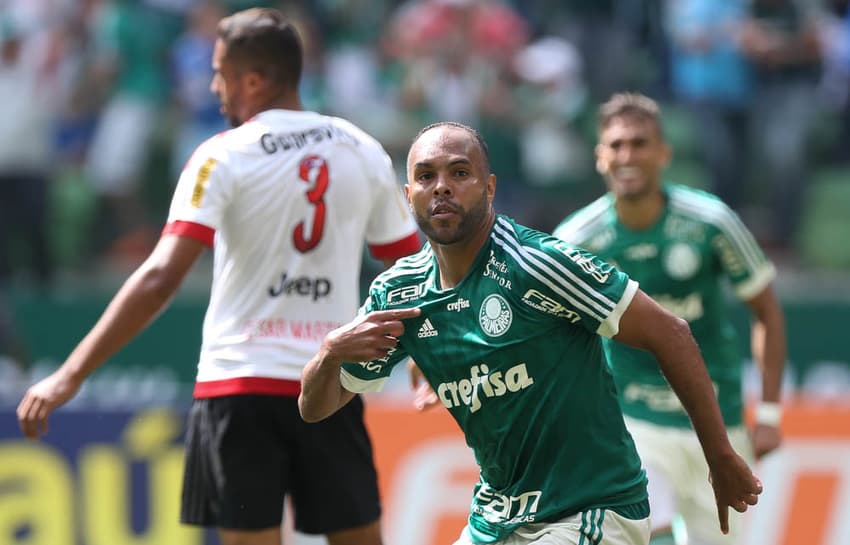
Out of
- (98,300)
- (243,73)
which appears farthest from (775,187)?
(243,73)

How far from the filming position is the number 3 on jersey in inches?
222

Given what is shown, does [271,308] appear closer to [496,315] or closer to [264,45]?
[264,45]

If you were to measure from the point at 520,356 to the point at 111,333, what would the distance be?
1.52 meters

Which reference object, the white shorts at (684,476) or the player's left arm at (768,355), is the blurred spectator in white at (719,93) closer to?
the player's left arm at (768,355)

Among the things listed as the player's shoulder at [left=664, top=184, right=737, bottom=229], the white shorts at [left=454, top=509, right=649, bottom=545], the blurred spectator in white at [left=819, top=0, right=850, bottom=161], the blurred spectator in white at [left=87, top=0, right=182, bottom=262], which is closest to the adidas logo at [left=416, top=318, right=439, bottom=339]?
the white shorts at [left=454, top=509, right=649, bottom=545]

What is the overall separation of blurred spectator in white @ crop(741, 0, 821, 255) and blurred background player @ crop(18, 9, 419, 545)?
6891mm

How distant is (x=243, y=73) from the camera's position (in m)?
5.77

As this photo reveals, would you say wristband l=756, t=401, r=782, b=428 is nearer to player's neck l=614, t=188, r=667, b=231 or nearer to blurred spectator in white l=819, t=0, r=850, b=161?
player's neck l=614, t=188, r=667, b=231

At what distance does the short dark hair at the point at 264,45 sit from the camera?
573 cm

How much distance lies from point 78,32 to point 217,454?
7.60 meters

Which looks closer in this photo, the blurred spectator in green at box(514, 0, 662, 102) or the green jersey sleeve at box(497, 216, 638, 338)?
the green jersey sleeve at box(497, 216, 638, 338)

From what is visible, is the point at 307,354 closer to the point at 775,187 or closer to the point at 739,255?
the point at 739,255

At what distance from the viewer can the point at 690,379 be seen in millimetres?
4328

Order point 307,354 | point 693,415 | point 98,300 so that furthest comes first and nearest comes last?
point 98,300
point 307,354
point 693,415
